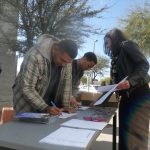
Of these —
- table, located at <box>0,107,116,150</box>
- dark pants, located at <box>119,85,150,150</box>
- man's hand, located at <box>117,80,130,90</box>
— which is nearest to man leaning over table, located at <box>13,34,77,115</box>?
table, located at <box>0,107,116,150</box>

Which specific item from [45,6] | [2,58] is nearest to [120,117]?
[45,6]

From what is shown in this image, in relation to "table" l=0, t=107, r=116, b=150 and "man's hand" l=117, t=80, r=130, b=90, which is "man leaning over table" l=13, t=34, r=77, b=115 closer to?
"table" l=0, t=107, r=116, b=150

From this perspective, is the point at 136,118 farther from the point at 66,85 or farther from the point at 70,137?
the point at 70,137

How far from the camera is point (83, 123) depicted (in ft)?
9.91

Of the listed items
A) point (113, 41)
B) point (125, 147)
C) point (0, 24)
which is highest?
point (0, 24)

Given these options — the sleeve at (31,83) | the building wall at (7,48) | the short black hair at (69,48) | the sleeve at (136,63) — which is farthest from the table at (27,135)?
the building wall at (7,48)

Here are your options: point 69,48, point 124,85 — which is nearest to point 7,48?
point 124,85

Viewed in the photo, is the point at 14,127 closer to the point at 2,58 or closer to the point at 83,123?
the point at 83,123

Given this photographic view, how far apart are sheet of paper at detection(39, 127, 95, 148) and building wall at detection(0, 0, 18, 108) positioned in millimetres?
6856

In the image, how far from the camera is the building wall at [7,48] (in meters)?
9.23

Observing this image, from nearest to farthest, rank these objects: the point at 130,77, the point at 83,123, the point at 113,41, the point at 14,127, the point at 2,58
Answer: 1. the point at 14,127
2. the point at 83,123
3. the point at 130,77
4. the point at 113,41
5. the point at 2,58

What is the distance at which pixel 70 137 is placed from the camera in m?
2.31

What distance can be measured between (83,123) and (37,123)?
0.42 m

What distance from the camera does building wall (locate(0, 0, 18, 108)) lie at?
9.23 m
